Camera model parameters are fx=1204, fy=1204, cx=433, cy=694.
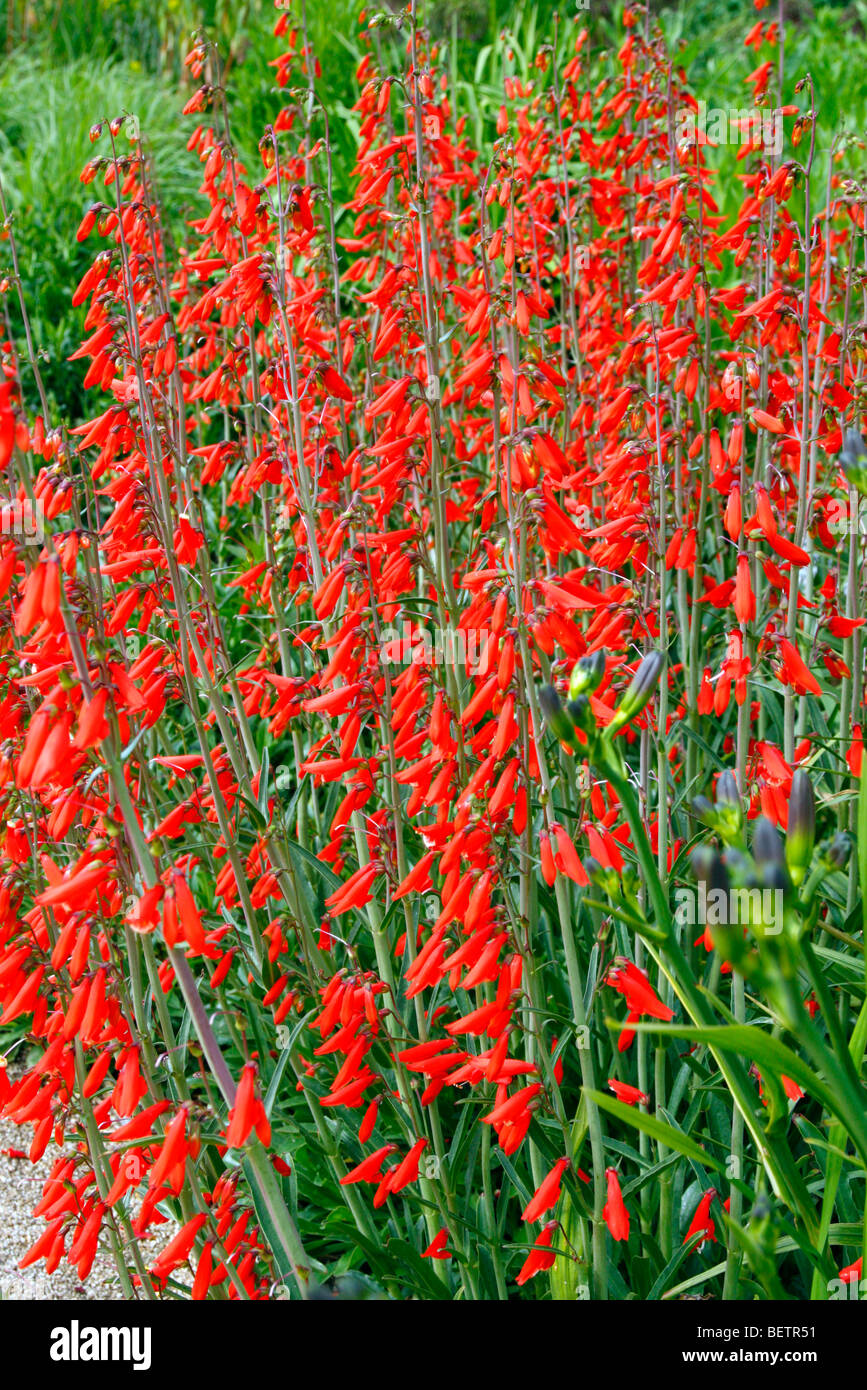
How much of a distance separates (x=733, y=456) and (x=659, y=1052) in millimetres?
1454

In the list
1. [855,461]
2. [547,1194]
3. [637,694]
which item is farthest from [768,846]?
[547,1194]

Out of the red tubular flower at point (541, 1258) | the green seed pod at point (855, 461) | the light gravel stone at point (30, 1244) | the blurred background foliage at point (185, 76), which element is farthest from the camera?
the blurred background foliage at point (185, 76)

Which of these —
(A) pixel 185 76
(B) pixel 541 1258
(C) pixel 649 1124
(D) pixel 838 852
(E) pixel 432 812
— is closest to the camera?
(D) pixel 838 852

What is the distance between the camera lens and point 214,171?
3.18m

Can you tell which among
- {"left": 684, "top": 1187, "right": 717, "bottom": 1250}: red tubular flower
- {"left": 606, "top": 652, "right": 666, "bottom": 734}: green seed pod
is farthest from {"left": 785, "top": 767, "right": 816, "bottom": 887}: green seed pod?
{"left": 684, "top": 1187, "right": 717, "bottom": 1250}: red tubular flower

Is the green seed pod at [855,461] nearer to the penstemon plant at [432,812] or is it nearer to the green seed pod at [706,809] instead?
the penstemon plant at [432,812]

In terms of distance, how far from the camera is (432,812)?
11.5 feet

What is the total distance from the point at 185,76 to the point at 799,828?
11761 millimetres

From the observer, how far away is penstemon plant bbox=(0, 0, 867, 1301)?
2000mm

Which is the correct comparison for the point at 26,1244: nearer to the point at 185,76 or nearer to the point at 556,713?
the point at 556,713

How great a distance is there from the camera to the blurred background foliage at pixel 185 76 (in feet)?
27.3

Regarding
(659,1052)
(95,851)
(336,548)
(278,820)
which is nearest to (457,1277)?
(659,1052)

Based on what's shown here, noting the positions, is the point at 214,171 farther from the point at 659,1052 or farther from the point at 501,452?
the point at 659,1052

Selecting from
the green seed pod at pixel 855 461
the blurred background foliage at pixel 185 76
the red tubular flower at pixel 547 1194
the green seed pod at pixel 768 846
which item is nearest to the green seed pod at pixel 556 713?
the green seed pod at pixel 768 846
